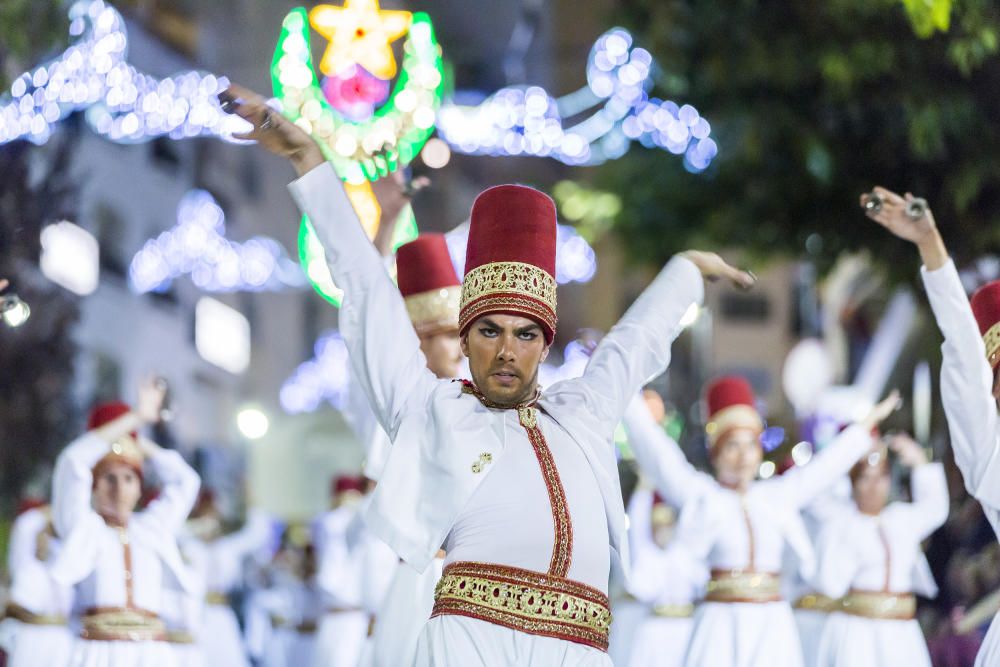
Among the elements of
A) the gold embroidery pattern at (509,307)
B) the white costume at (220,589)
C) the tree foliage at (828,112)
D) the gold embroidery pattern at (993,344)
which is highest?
the tree foliage at (828,112)

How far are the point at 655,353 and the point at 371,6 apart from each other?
989 cm

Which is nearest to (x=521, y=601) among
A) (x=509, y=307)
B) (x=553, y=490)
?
(x=553, y=490)

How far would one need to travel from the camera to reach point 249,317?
31047mm

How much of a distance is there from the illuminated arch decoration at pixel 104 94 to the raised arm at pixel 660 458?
2405 mm

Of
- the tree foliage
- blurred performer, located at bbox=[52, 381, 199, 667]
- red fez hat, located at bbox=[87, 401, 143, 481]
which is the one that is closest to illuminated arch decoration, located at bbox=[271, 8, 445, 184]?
the tree foliage

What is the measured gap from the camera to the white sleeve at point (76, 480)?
28.1 feet

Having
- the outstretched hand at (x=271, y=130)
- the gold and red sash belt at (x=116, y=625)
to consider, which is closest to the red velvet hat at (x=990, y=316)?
the outstretched hand at (x=271, y=130)

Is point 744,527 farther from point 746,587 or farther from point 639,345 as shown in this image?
point 639,345

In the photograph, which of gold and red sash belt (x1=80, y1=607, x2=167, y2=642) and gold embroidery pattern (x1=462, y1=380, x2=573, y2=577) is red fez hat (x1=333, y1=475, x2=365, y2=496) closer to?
gold and red sash belt (x1=80, y1=607, x2=167, y2=642)

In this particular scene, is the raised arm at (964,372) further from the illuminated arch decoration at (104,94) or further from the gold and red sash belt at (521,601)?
the illuminated arch decoration at (104,94)

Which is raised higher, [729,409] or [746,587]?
[729,409]

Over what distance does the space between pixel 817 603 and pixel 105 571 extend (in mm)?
4319

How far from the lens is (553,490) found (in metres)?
4.69

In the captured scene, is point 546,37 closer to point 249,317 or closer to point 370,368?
point 249,317
